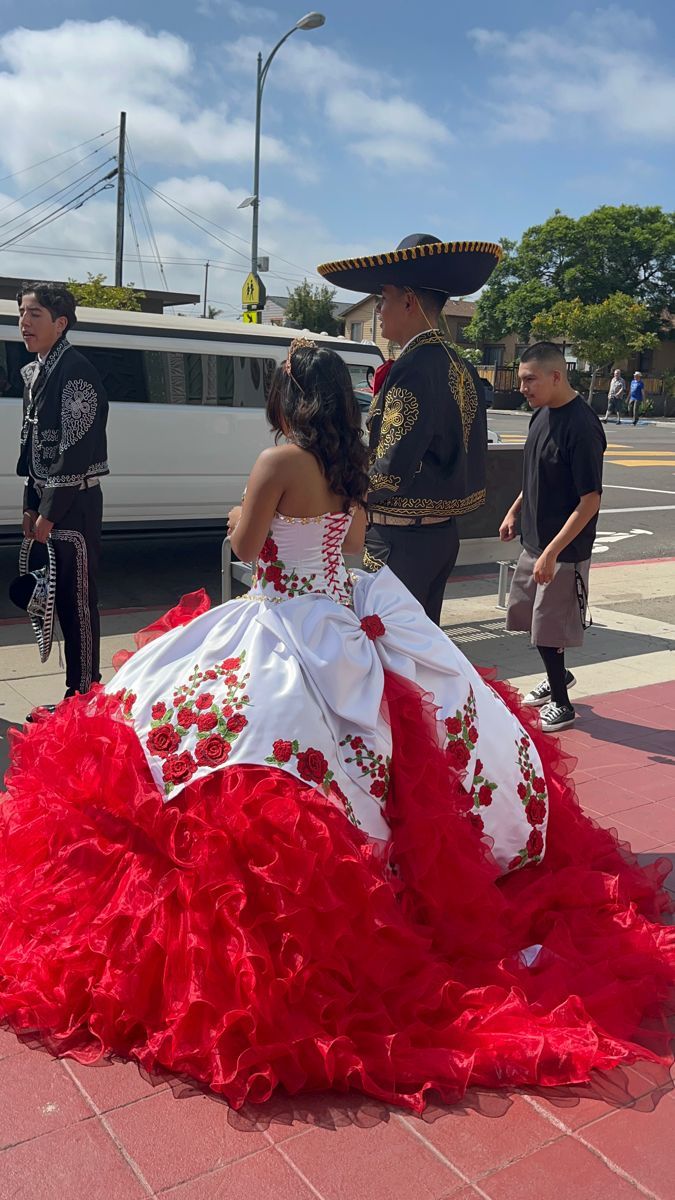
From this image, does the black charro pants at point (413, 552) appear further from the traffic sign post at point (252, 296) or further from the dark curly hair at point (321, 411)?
the traffic sign post at point (252, 296)

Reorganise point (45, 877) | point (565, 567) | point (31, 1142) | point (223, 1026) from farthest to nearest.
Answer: point (565, 567), point (45, 877), point (223, 1026), point (31, 1142)

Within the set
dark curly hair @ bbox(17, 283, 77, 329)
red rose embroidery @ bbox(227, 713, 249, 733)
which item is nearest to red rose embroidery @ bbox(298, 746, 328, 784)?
red rose embroidery @ bbox(227, 713, 249, 733)

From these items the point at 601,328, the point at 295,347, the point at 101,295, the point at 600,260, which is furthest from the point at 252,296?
the point at 600,260

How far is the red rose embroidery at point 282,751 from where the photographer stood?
2.76 meters

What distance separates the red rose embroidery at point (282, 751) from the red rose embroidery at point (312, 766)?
0.11ft

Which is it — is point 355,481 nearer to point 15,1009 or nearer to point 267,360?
point 15,1009

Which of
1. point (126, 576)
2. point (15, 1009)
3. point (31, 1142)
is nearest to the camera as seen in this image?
point (31, 1142)

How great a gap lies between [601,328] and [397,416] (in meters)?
41.5

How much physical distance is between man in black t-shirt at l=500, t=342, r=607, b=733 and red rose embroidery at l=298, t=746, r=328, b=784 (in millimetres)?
2542

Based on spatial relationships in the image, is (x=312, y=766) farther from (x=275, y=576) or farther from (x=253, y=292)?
(x=253, y=292)

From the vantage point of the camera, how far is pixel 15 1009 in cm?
265

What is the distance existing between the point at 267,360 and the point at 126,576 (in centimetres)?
232

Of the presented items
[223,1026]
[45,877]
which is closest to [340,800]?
[223,1026]

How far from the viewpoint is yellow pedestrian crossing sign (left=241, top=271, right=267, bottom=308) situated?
744 inches
